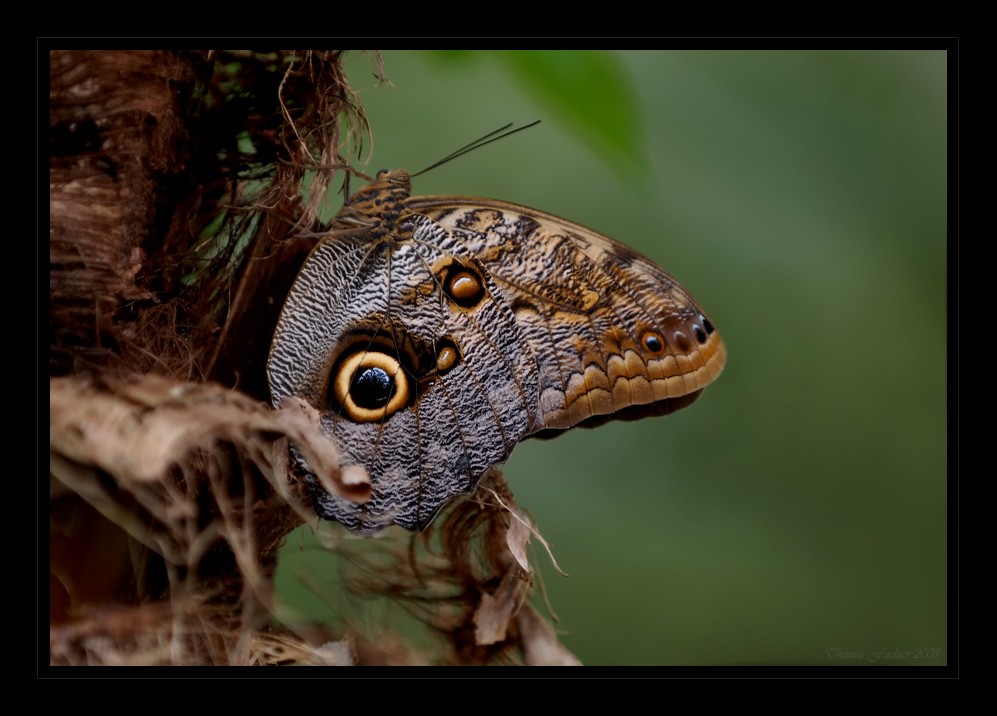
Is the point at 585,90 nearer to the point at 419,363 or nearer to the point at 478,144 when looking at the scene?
the point at 478,144

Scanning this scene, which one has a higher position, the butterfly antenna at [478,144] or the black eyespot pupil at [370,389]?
the butterfly antenna at [478,144]

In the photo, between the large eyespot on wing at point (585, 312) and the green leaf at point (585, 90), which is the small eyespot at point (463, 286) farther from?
the green leaf at point (585, 90)

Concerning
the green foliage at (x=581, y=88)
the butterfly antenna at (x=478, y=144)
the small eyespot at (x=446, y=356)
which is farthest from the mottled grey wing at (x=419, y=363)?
the green foliage at (x=581, y=88)

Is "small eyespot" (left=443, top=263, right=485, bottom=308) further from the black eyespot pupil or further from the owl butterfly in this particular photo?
the black eyespot pupil

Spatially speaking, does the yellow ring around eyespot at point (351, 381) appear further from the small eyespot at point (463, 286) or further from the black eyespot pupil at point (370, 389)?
the small eyespot at point (463, 286)
